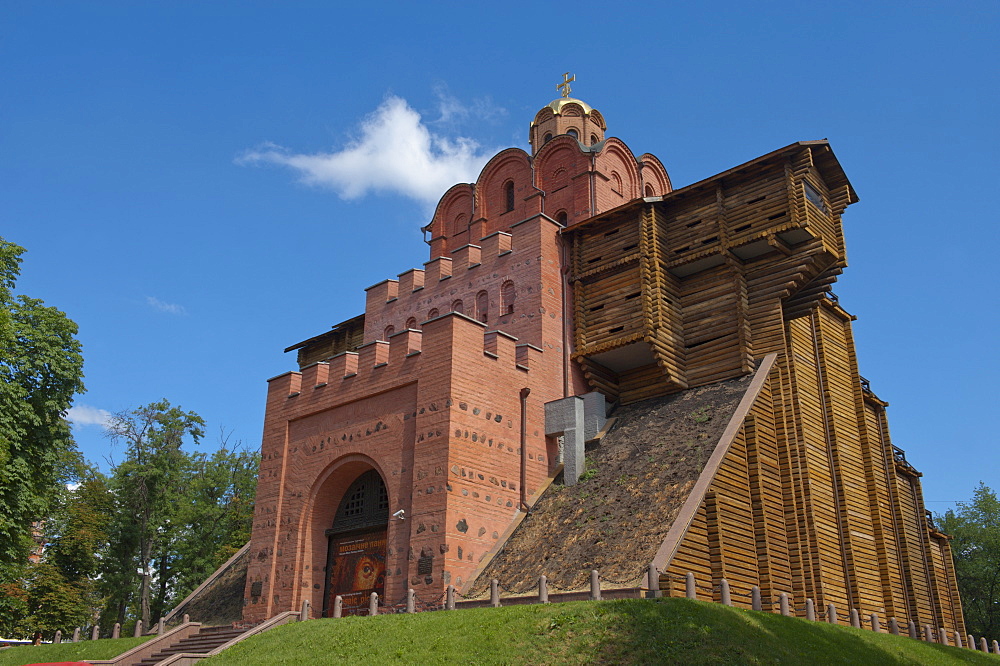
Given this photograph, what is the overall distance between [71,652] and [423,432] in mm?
10214

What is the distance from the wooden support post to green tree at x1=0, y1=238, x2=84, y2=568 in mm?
15758

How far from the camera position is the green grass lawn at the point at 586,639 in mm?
11953

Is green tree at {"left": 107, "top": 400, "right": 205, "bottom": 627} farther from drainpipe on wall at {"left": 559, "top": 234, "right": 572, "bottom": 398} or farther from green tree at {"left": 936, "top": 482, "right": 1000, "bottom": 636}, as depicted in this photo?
green tree at {"left": 936, "top": 482, "right": 1000, "bottom": 636}

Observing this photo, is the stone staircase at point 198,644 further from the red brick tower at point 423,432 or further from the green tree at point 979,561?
the green tree at point 979,561

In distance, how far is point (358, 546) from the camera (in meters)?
21.2

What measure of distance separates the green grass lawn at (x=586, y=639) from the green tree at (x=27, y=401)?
30.7 ft

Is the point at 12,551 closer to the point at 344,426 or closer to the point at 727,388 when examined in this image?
the point at 344,426

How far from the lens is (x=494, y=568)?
18359mm

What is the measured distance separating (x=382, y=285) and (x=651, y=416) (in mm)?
10185

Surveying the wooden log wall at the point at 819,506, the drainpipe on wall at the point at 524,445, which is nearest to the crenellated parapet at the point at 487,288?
the drainpipe on wall at the point at 524,445

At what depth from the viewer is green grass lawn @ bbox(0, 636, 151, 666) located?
792 inches

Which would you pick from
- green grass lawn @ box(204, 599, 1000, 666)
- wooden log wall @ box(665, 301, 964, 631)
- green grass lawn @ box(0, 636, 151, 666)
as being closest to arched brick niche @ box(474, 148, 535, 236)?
wooden log wall @ box(665, 301, 964, 631)

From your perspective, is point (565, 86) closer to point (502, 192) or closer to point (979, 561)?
point (502, 192)

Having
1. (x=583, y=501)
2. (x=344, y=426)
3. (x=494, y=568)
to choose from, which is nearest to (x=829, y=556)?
(x=583, y=501)
